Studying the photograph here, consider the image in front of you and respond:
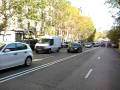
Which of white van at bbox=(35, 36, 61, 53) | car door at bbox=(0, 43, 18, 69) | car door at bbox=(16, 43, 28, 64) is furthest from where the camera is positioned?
white van at bbox=(35, 36, 61, 53)

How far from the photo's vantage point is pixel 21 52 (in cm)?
1565

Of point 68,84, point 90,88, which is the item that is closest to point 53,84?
point 68,84

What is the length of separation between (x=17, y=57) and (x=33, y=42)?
2759cm

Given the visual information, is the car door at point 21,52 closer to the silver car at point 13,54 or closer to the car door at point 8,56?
the silver car at point 13,54

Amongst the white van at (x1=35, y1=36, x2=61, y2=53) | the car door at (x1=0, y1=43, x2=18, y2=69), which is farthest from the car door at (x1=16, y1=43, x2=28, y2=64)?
the white van at (x1=35, y1=36, x2=61, y2=53)

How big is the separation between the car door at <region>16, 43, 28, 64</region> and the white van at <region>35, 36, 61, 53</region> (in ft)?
60.9

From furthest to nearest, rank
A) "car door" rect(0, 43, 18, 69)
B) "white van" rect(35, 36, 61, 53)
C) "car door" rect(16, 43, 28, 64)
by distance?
"white van" rect(35, 36, 61, 53)
"car door" rect(16, 43, 28, 64)
"car door" rect(0, 43, 18, 69)

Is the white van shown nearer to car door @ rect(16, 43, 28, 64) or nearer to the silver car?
the silver car

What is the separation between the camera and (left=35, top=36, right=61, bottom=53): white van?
35.0 meters

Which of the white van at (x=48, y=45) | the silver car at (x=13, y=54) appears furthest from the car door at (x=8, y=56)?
the white van at (x=48, y=45)

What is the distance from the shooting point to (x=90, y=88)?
9.92m

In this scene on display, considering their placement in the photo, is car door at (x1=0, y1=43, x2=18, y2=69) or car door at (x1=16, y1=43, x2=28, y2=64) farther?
car door at (x1=16, y1=43, x2=28, y2=64)

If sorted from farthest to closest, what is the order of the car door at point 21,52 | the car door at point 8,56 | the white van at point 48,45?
the white van at point 48,45
the car door at point 21,52
the car door at point 8,56

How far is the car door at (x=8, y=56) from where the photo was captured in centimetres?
1382
